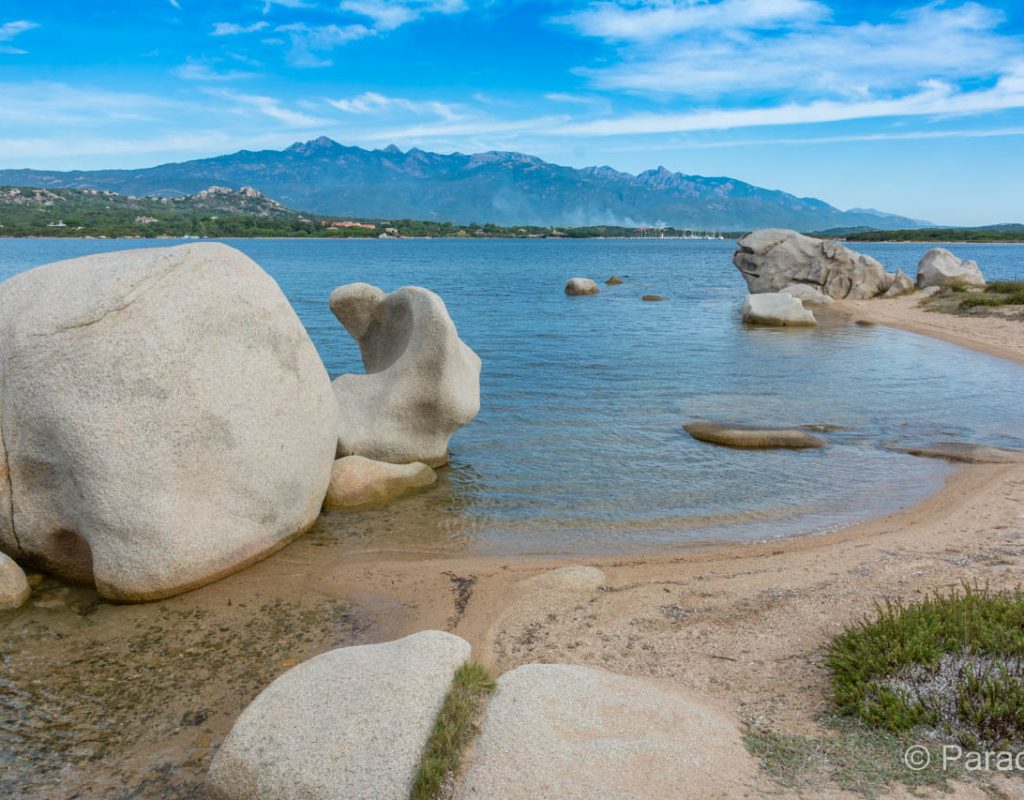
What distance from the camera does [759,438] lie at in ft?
51.9

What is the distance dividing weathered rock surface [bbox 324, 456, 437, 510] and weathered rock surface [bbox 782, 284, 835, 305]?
37.1 meters

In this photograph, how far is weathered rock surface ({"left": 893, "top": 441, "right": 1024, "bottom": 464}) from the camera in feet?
47.6

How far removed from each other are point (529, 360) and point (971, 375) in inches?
545

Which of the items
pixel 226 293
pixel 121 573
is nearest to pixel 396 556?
pixel 121 573

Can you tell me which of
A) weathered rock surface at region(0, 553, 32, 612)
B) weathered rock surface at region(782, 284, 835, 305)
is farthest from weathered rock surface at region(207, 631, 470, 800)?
weathered rock surface at region(782, 284, 835, 305)

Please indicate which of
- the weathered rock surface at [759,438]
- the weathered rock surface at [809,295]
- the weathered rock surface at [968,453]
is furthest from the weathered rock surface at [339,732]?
the weathered rock surface at [809,295]

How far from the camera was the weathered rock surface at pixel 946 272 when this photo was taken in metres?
44.6

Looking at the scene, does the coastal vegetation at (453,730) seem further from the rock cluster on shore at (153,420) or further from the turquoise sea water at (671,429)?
the turquoise sea water at (671,429)

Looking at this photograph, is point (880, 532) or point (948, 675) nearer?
point (948, 675)

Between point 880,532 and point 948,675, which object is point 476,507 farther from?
point 948,675

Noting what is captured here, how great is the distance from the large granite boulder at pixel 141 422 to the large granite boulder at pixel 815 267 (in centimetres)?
4242

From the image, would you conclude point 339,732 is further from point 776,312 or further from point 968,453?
point 776,312

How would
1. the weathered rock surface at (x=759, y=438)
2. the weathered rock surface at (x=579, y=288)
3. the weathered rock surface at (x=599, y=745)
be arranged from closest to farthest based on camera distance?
the weathered rock surface at (x=599, y=745)
the weathered rock surface at (x=759, y=438)
the weathered rock surface at (x=579, y=288)

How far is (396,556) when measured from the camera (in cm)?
1052
